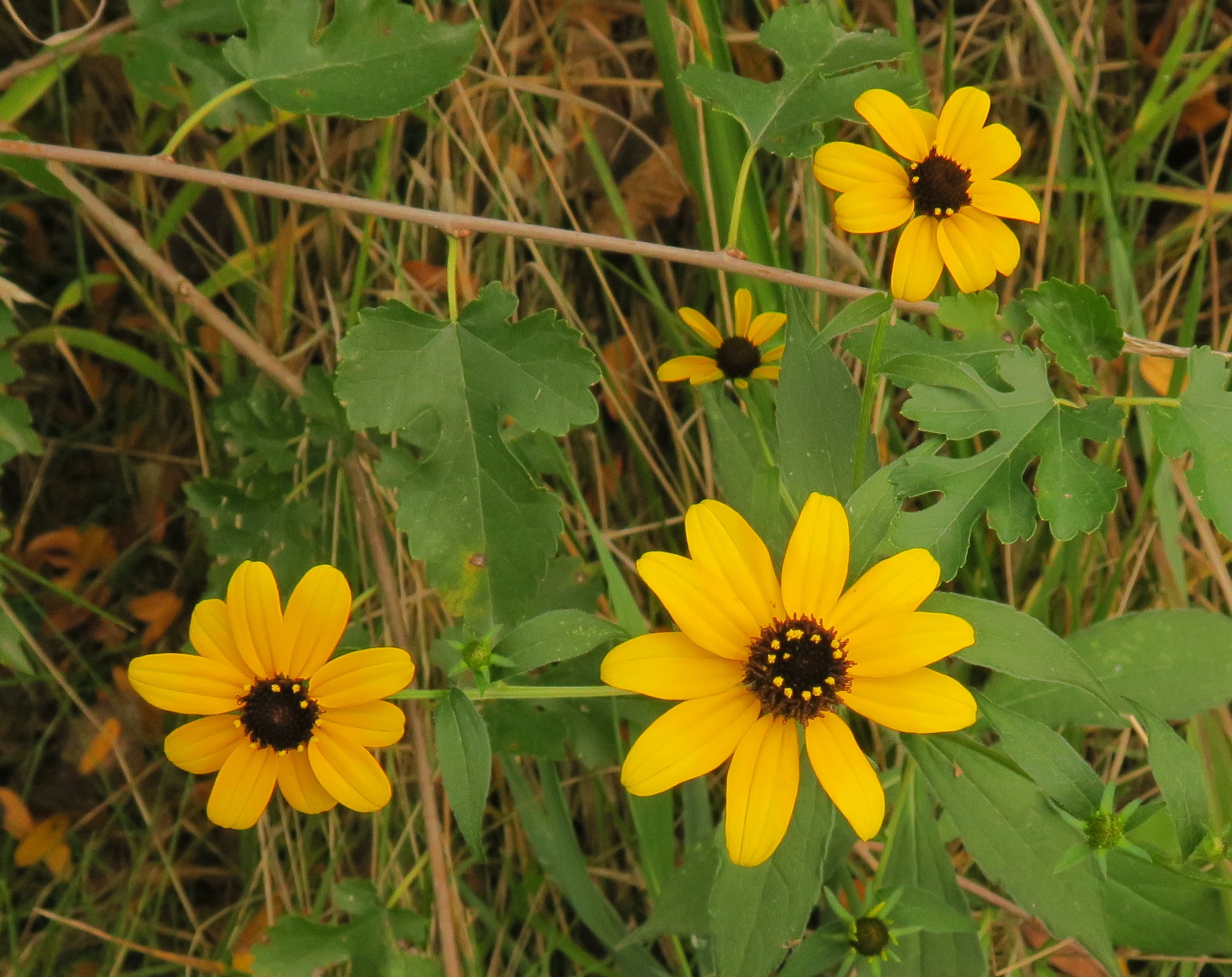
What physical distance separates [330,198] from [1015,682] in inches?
45.8

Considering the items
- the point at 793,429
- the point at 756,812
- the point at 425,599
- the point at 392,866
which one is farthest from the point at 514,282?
the point at 756,812

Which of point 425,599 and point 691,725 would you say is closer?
point 691,725

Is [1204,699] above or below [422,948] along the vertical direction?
above

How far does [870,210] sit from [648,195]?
931mm

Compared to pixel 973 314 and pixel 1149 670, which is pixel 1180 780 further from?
pixel 973 314

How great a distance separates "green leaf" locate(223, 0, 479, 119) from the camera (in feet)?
4.26

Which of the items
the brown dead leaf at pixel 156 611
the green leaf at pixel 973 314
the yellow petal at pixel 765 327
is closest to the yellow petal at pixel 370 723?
the yellow petal at pixel 765 327

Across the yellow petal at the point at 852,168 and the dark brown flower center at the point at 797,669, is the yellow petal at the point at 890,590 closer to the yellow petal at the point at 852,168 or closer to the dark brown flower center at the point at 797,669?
the dark brown flower center at the point at 797,669

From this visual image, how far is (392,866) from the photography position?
179cm

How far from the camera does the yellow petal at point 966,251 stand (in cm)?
117

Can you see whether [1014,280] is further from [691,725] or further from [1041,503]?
[691,725]

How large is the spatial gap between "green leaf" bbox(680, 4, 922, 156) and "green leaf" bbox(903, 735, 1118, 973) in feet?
2.70

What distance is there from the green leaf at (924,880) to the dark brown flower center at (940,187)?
72cm

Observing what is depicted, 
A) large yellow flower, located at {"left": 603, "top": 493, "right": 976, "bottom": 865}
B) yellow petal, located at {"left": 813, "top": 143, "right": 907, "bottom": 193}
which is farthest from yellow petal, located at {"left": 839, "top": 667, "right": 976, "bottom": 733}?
yellow petal, located at {"left": 813, "top": 143, "right": 907, "bottom": 193}
